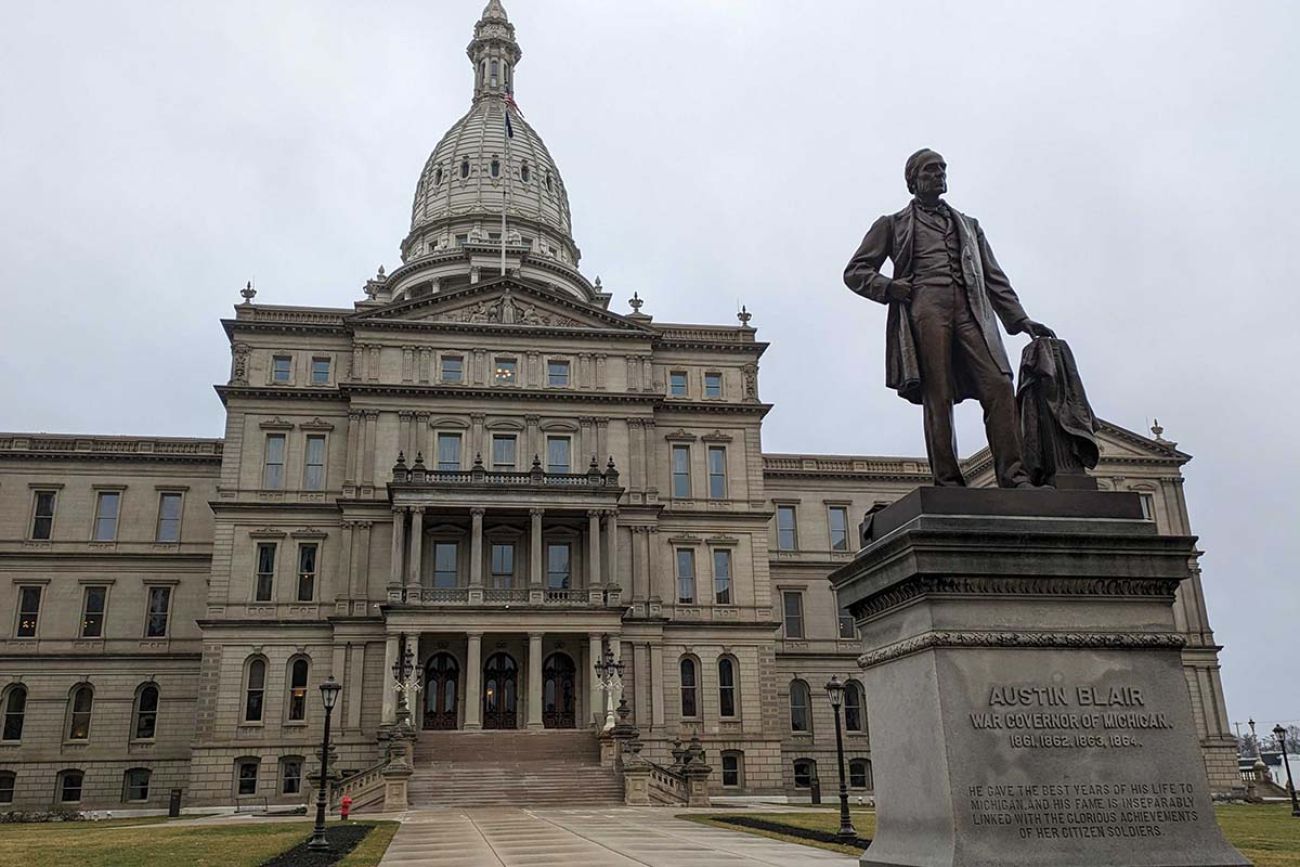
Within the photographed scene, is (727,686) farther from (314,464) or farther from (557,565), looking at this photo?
(314,464)

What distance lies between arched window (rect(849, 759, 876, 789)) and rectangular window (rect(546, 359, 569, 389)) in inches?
1035

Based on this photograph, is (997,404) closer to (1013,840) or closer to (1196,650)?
(1013,840)

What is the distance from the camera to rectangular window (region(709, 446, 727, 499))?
54719 mm

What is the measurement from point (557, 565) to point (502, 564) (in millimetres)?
2636

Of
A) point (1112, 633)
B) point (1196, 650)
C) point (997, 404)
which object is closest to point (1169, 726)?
point (1112, 633)

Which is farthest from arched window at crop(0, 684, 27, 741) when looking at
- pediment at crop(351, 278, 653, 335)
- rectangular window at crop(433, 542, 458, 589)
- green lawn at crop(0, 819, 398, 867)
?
pediment at crop(351, 278, 653, 335)

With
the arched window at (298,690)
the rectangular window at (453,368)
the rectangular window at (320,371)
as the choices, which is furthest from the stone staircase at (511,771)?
the rectangular window at (320,371)

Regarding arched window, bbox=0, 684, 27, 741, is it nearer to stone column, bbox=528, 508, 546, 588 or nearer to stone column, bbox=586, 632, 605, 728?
stone column, bbox=528, 508, 546, 588

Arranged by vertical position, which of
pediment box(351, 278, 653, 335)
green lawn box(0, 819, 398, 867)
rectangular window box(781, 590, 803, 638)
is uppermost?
pediment box(351, 278, 653, 335)

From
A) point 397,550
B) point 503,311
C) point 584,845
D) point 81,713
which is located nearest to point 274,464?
point 397,550

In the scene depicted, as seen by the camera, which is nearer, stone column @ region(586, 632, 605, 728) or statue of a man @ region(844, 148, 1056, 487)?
statue of a man @ region(844, 148, 1056, 487)

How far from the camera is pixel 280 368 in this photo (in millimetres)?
53250

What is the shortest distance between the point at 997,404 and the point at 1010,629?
175cm

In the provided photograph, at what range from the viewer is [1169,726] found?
22.0 ft
